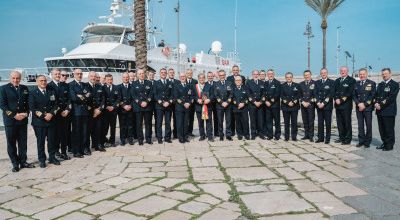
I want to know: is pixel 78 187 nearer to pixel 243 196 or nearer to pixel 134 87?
pixel 243 196

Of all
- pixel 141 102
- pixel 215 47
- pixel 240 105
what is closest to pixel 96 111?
pixel 141 102

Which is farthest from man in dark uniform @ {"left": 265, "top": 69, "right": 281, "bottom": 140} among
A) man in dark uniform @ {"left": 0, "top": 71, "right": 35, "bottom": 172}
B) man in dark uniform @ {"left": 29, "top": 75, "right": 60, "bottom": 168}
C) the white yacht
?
the white yacht

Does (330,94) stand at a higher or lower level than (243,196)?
higher

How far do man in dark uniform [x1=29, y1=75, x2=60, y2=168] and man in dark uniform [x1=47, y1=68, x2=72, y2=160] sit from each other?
0.76 ft

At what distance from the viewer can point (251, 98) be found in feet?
29.0

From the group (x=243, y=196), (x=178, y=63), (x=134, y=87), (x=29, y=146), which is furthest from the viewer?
(x=178, y=63)

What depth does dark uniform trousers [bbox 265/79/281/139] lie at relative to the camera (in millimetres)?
8797

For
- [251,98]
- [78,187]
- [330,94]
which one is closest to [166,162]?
[78,187]

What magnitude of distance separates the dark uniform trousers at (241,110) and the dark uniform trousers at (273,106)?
543 millimetres

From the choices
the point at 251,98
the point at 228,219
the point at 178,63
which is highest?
the point at 178,63

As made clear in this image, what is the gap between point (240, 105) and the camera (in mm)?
8758

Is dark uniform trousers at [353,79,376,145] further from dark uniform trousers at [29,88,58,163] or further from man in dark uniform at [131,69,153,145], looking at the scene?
dark uniform trousers at [29,88,58,163]

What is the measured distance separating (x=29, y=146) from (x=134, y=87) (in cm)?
332

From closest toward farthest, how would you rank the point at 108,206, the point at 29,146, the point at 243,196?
the point at 108,206 < the point at 243,196 < the point at 29,146
